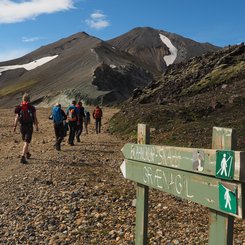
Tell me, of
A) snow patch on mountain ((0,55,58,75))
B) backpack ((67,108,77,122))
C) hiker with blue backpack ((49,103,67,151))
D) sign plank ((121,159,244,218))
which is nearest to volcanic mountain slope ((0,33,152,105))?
snow patch on mountain ((0,55,58,75))

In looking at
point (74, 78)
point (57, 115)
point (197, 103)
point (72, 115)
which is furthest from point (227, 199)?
point (74, 78)

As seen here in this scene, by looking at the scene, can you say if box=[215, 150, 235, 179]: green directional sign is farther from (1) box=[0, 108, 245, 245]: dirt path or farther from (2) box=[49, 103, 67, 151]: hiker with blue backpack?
(2) box=[49, 103, 67, 151]: hiker with blue backpack

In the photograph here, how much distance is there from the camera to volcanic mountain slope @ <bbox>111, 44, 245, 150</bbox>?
66.6ft

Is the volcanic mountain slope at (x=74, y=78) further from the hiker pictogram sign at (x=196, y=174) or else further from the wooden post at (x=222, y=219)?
the wooden post at (x=222, y=219)

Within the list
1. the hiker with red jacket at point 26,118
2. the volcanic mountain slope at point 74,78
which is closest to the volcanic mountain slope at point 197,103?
the hiker with red jacket at point 26,118

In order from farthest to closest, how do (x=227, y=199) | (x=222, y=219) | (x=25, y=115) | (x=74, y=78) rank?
(x=74, y=78)
(x=25, y=115)
(x=222, y=219)
(x=227, y=199)

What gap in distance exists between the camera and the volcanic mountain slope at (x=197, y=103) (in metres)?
20.3

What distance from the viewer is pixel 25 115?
604 inches

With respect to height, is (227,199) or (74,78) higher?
(74,78)

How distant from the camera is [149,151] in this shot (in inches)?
230

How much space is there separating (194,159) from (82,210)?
5.70m

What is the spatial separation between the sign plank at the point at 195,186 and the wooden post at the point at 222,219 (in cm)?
11

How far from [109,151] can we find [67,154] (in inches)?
96.0

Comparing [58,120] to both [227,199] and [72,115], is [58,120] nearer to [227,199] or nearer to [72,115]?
[72,115]
